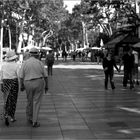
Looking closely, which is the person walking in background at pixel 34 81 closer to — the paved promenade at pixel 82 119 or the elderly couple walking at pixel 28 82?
the elderly couple walking at pixel 28 82

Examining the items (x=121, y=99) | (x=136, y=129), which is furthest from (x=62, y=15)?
(x=136, y=129)

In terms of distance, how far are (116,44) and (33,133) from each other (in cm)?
3818

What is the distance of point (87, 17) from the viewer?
2201 inches

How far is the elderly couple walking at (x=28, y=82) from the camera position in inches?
366

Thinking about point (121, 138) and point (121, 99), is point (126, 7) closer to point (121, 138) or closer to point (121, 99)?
point (121, 99)

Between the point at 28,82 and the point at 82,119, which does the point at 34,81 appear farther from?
the point at 82,119

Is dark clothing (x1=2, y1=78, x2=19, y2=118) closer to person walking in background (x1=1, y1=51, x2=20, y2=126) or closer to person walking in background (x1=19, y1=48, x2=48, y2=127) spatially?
person walking in background (x1=1, y1=51, x2=20, y2=126)

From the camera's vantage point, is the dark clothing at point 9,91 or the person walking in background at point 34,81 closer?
the person walking in background at point 34,81

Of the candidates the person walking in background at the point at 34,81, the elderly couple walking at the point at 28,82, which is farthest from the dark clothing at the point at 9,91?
the person walking in background at the point at 34,81

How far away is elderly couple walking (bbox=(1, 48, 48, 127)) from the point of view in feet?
30.5

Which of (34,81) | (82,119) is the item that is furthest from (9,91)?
(82,119)

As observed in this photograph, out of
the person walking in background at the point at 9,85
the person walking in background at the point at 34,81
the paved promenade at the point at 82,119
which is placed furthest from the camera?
the person walking in background at the point at 9,85

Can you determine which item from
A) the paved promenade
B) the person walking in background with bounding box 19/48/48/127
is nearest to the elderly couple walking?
the person walking in background with bounding box 19/48/48/127

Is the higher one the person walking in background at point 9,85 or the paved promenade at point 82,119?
the person walking in background at point 9,85
